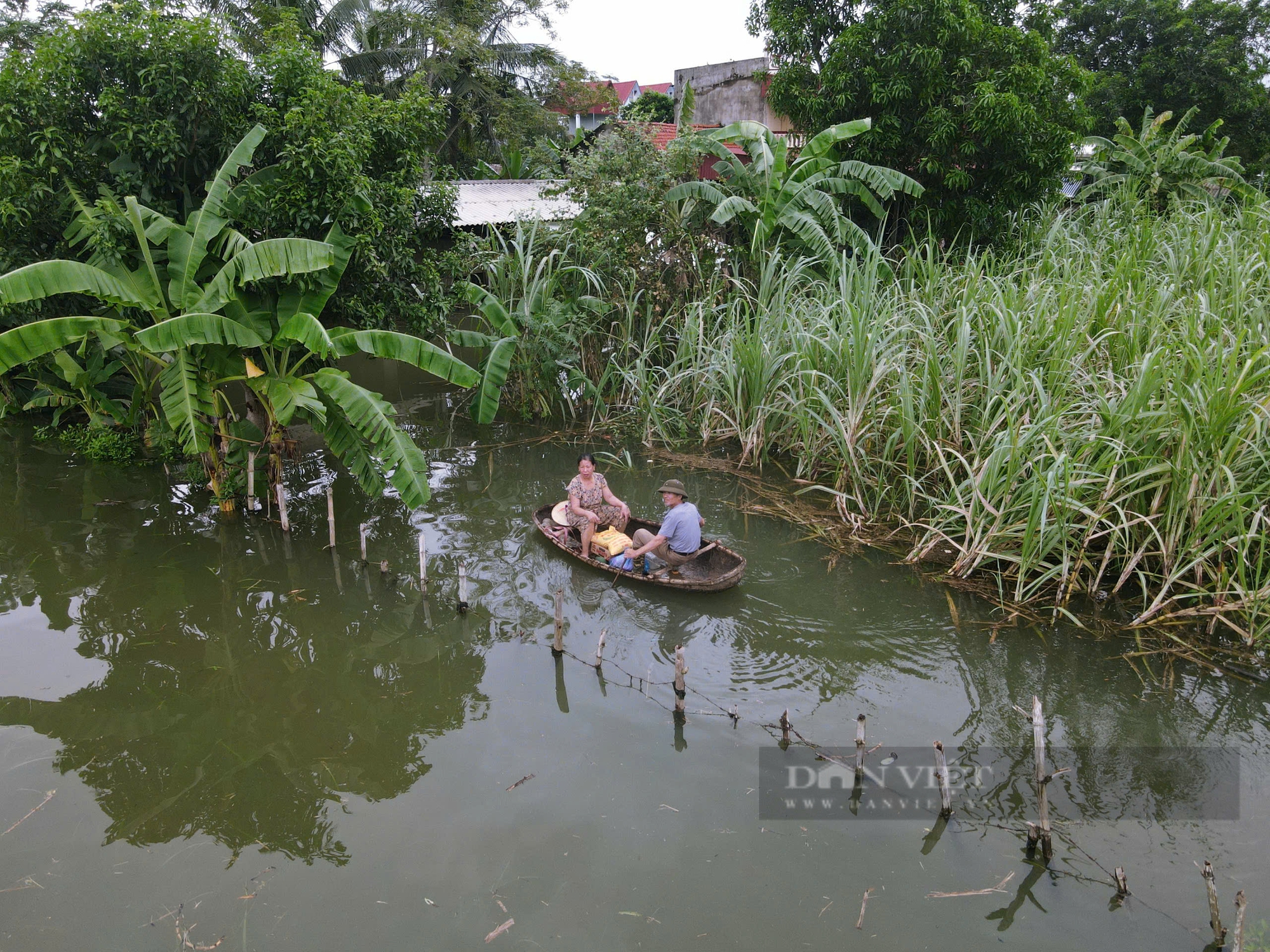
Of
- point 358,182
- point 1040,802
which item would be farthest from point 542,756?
point 358,182

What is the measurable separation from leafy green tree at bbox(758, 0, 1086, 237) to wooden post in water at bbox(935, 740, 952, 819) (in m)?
9.29

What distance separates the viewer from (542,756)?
4.88 m

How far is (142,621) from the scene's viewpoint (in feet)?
20.6

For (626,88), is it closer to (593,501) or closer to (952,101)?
(952,101)

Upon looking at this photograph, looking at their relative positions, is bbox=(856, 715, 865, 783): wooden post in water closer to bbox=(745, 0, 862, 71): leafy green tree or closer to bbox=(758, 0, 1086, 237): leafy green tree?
bbox=(758, 0, 1086, 237): leafy green tree

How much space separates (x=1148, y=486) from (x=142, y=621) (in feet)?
24.9

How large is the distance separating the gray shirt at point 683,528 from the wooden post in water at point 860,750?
2482 millimetres

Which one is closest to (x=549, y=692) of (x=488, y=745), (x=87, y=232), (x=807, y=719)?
(x=488, y=745)

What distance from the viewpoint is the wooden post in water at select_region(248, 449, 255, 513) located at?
25.6 ft

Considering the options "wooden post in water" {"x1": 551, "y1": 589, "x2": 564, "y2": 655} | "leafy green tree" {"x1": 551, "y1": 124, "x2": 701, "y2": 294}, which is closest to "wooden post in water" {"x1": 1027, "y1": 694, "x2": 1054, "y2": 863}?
"wooden post in water" {"x1": 551, "y1": 589, "x2": 564, "y2": 655}

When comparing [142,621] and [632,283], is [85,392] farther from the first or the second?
[632,283]

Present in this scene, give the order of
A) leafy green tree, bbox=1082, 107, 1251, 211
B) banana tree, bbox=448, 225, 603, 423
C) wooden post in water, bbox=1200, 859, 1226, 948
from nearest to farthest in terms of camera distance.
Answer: wooden post in water, bbox=1200, 859, 1226, 948 → banana tree, bbox=448, 225, 603, 423 → leafy green tree, bbox=1082, 107, 1251, 211

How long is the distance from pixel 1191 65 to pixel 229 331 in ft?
75.0

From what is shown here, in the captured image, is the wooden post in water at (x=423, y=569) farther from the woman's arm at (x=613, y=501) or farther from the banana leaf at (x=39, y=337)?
the banana leaf at (x=39, y=337)
